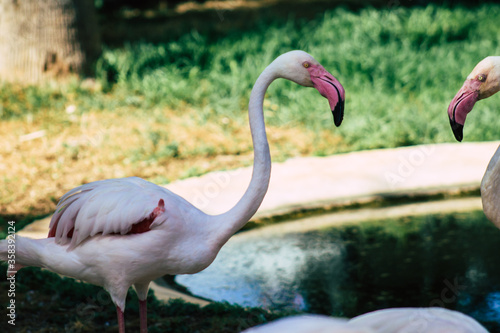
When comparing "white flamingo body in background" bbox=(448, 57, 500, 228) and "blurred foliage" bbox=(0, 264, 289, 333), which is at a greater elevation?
"white flamingo body in background" bbox=(448, 57, 500, 228)

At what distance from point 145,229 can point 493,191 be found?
181cm

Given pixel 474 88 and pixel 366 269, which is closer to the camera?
pixel 474 88

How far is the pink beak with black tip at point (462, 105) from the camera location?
3.29 metres

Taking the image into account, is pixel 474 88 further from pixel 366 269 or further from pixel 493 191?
pixel 366 269

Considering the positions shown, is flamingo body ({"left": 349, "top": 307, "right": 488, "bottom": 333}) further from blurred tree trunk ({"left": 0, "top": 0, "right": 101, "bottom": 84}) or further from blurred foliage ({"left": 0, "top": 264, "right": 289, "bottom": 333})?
blurred tree trunk ({"left": 0, "top": 0, "right": 101, "bottom": 84})

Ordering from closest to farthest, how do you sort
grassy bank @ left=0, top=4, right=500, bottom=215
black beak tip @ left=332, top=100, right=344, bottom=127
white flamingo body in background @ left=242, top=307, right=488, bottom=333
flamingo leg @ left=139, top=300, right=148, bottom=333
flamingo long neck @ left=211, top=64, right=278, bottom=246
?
white flamingo body in background @ left=242, top=307, right=488, bottom=333, black beak tip @ left=332, top=100, right=344, bottom=127, flamingo long neck @ left=211, top=64, right=278, bottom=246, flamingo leg @ left=139, top=300, right=148, bottom=333, grassy bank @ left=0, top=4, right=500, bottom=215

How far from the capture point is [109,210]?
10.6 ft

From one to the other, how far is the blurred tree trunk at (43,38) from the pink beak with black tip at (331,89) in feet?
18.2

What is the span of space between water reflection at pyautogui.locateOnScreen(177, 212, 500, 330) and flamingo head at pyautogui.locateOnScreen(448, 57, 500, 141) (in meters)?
1.31

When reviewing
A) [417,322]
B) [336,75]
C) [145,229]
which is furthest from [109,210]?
[336,75]

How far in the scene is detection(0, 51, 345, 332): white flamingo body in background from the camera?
318 cm

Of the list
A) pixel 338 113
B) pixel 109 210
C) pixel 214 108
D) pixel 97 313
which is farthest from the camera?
pixel 214 108

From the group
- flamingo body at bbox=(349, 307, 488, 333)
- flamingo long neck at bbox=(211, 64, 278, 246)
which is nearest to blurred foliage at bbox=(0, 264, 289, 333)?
flamingo long neck at bbox=(211, 64, 278, 246)

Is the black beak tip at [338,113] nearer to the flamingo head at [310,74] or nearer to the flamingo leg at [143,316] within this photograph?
the flamingo head at [310,74]
